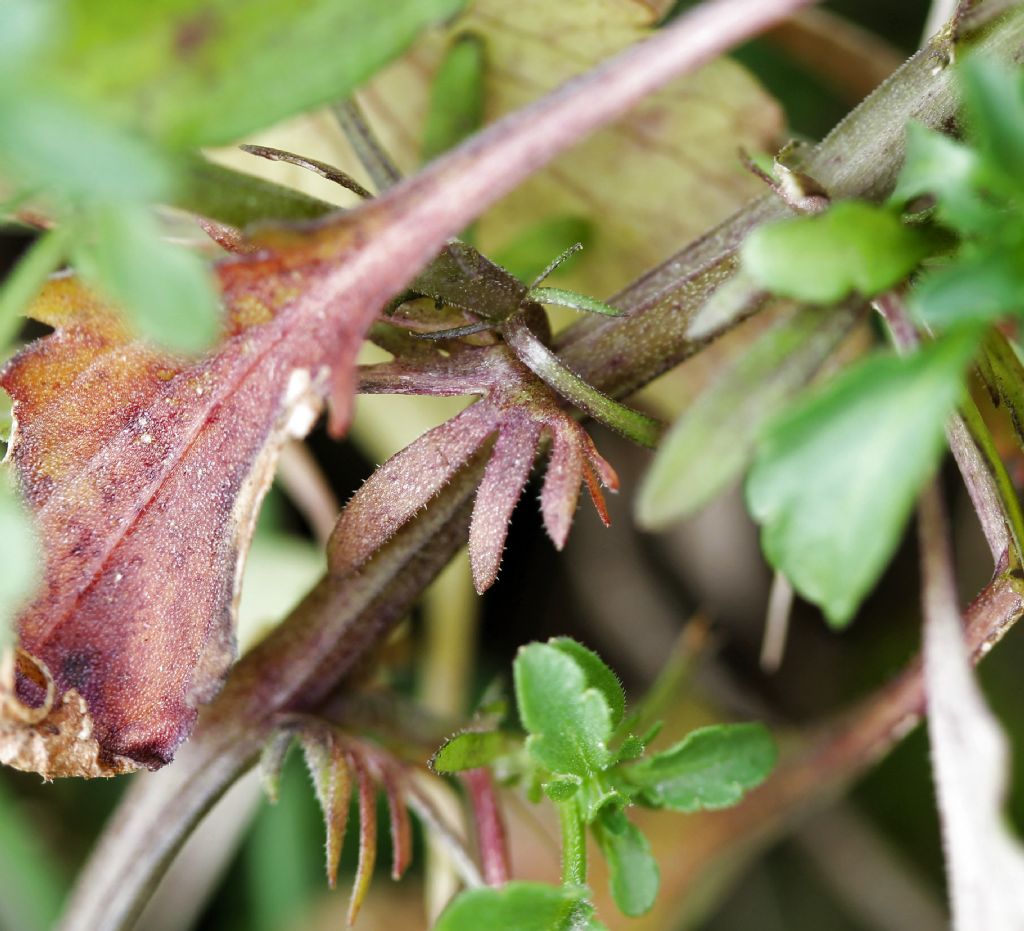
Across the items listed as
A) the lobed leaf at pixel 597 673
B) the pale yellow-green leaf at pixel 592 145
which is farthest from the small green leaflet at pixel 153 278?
the pale yellow-green leaf at pixel 592 145

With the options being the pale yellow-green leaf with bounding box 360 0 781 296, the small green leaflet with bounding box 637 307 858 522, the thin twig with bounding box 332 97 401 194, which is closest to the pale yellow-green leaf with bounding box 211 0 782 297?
the pale yellow-green leaf with bounding box 360 0 781 296

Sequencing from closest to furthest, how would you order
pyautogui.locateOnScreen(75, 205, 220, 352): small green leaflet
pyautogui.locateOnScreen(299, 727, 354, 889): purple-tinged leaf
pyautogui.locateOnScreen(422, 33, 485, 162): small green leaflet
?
pyautogui.locateOnScreen(75, 205, 220, 352): small green leaflet
pyautogui.locateOnScreen(299, 727, 354, 889): purple-tinged leaf
pyautogui.locateOnScreen(422, 33, 485, 162): small green leaflet

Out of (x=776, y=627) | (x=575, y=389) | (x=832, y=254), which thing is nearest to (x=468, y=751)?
(x=575, y=389)

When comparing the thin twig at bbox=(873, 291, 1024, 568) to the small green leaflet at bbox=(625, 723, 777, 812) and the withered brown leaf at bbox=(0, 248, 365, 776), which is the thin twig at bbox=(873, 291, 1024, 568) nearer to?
the small green leaflet at bbox=(625, 723, 777, 812)

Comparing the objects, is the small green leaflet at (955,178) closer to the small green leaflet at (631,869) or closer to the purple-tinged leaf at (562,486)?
the purple-tinged leaf at (562,486)

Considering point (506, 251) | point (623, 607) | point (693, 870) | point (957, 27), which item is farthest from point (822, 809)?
point (957, 27)

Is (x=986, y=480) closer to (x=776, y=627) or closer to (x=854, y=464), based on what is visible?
(x=854, y=464)
